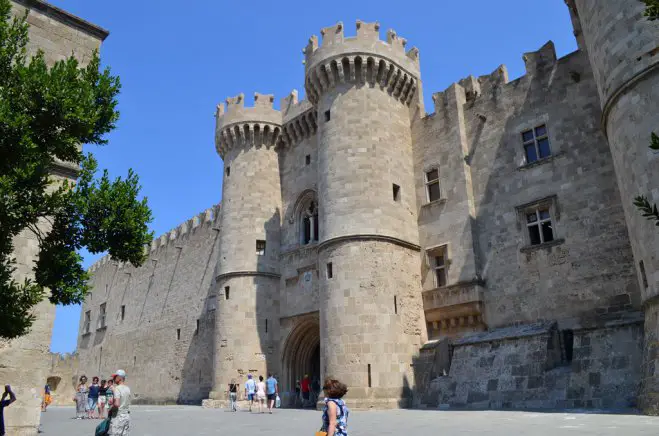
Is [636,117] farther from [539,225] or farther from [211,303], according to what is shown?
[211,303]

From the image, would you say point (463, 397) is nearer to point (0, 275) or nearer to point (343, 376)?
point (343, 376)

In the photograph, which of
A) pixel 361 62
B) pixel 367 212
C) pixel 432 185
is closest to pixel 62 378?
pixel 367 212

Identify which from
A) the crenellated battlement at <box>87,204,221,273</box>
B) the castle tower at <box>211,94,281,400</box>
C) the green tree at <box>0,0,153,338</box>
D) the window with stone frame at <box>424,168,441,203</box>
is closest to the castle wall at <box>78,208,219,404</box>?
the crenellated battlement at <box>87,204,221,273</box>

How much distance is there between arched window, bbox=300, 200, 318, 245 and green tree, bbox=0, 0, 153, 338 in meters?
11.8

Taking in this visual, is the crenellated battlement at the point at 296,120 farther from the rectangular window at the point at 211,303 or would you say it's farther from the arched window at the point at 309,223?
the rectangular window at the point at 211,303

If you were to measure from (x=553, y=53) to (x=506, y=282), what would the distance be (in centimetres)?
718

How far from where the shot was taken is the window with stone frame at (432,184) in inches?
742

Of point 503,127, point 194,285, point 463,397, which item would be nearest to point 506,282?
point 463,397

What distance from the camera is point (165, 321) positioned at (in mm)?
30031

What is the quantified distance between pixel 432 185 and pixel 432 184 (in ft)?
0.12

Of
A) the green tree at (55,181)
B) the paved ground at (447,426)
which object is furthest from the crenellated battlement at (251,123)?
the green tree at (55,181)

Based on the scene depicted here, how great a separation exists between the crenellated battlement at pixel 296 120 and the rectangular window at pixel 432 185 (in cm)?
553

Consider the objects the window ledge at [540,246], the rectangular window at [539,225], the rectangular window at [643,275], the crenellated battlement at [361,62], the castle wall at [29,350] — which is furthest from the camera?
the crenellated battlement at [361,62]

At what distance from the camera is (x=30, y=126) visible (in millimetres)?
7961
